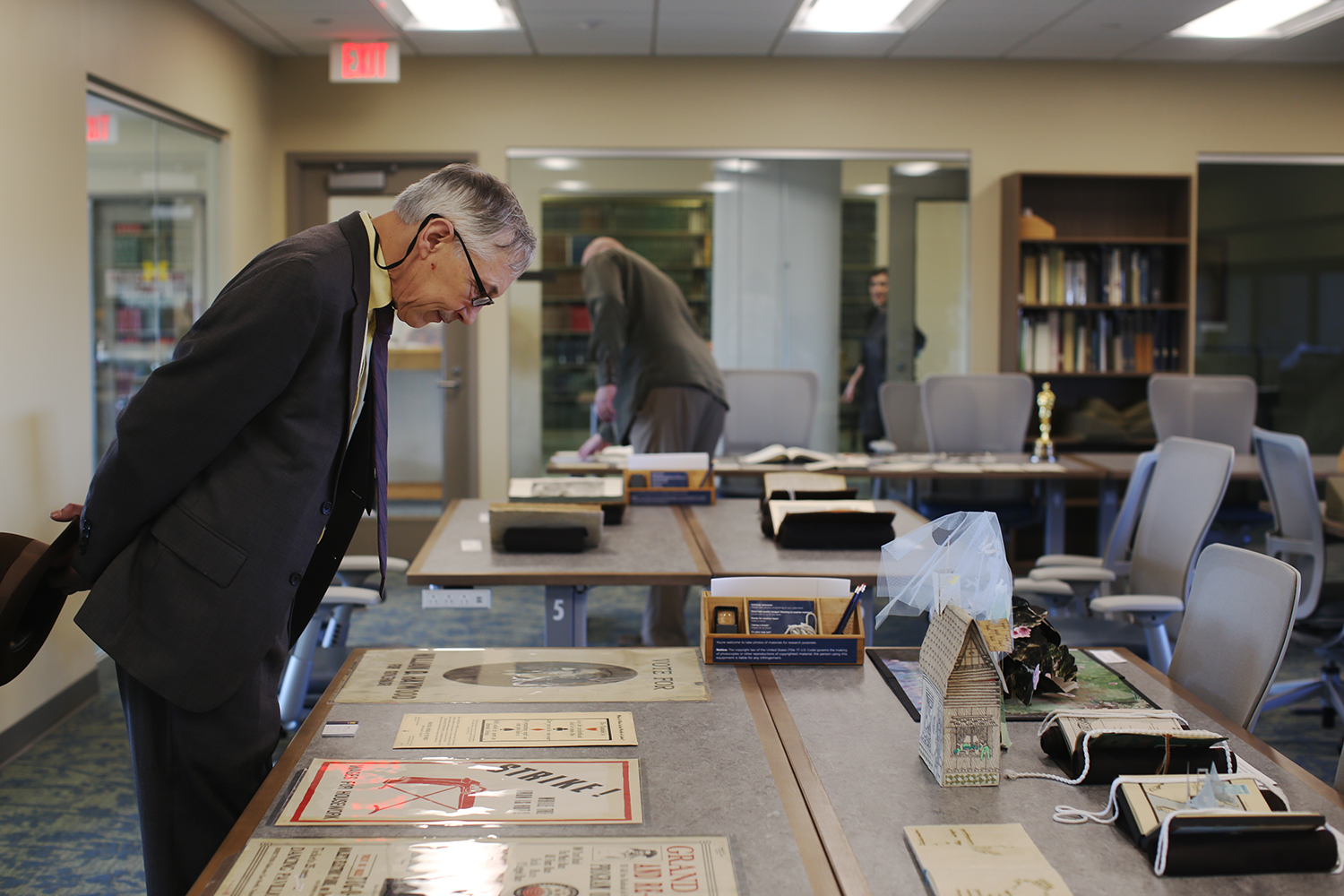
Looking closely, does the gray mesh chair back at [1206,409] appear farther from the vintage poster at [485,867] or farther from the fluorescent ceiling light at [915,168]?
the vintage poster at [485,867]

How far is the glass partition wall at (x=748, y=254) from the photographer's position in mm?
6223

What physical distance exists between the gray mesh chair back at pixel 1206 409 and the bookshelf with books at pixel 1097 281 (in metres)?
1.02

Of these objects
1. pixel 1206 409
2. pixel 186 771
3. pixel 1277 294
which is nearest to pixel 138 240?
pixel 186 771

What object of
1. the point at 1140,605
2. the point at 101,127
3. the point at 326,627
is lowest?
the point at 326,627

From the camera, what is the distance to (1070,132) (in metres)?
6.26

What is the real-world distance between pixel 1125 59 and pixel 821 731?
5.93 m

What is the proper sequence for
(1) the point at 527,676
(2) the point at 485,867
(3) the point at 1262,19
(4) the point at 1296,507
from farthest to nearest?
(3) the point at 1262,19, (4) the point at 1296,507, (1) the point at 527,676, (2) the point at 485,867

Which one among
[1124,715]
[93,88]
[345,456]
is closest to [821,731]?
[1124,715]

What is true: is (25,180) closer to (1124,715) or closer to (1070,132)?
(1124,715)

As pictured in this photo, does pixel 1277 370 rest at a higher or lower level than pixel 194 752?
higher

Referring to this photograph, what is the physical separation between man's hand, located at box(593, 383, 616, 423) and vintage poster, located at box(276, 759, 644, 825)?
10.7ft

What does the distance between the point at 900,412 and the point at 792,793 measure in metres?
4.64

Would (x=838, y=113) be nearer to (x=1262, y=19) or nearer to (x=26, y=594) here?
(x=1262, y=19)

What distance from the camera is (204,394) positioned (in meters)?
1.42
